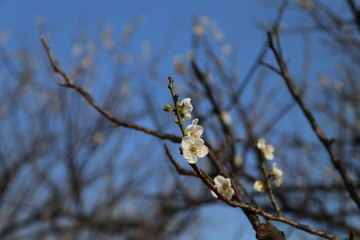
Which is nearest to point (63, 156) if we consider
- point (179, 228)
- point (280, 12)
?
point (179, 228)

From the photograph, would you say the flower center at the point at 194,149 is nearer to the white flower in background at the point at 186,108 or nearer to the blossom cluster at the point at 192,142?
the blossom cluster at the point at 192,142

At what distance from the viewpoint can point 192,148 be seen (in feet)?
2.68

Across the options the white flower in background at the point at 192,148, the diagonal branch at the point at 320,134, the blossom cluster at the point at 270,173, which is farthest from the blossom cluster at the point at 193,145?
the diagonal branch at the point at 320,134

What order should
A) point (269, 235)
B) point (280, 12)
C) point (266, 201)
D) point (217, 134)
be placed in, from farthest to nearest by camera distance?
point (217, 134)
point (266, 201)
point (280, 12)
point (269, 235)

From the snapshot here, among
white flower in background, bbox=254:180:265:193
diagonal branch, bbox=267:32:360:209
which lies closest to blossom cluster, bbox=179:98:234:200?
white flower in background, bbox=254:180:265:193

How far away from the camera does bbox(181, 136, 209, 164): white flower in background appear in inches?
31.2

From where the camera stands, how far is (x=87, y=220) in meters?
4.77

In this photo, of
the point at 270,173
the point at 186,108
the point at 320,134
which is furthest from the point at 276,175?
the point at 186,108

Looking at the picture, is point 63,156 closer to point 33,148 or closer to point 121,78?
point 33,148

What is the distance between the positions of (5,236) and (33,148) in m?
1.25

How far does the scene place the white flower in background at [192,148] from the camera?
79 cm

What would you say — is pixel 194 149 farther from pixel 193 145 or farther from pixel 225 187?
pixel 225 187

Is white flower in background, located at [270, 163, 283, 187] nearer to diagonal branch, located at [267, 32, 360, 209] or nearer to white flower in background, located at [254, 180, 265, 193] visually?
white flower in background, located at [254, 180, 265, 193]

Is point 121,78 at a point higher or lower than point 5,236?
higher
